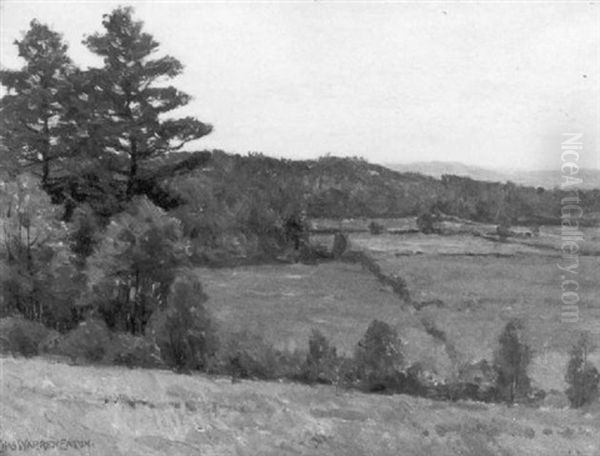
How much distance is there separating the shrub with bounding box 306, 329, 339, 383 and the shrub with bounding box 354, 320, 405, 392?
0.14m

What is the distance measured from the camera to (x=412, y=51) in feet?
16.6

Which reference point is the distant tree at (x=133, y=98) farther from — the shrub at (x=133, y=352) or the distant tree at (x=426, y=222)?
the distant tree at (x=426, y=222)

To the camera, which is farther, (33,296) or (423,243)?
(33,296)

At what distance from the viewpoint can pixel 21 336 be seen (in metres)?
5.51

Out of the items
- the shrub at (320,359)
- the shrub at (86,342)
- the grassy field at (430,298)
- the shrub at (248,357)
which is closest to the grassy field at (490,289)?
the grassy field at (430,298)

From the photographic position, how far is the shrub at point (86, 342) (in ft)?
17.6

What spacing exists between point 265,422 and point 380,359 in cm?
77

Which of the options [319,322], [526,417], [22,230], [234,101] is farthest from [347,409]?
[22,230]

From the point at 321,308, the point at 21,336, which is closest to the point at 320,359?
the point at 321,308

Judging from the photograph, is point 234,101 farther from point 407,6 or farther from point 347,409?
point 347,409

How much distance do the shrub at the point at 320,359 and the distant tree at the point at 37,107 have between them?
206cm

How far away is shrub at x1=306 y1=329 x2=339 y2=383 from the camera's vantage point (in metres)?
5.03

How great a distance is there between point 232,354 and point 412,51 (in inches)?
84.6

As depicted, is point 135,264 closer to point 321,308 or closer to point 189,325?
point 189,325
